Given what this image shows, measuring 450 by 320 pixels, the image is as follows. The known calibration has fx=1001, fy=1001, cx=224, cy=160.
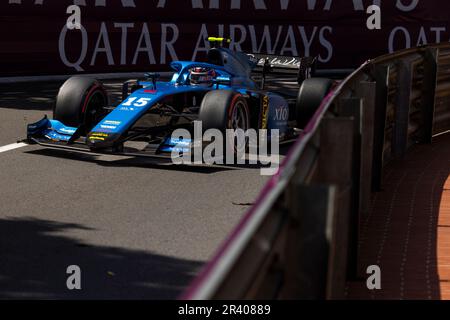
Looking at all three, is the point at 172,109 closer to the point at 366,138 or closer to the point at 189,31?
the point at 366,138

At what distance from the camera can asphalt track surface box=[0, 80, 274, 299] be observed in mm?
6020

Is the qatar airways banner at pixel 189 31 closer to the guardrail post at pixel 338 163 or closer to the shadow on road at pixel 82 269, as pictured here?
the shadow on road at pixel 82 269

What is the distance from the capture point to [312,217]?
359 cm

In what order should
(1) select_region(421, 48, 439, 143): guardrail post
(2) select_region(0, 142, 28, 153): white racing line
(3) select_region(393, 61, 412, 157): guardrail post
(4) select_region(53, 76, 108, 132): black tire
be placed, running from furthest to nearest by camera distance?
(1) select_region(421, 48, 439, 143): guardrail post → (2) select_region(0, 142, 28, 153): white racing line → (4) select_region(53, 76, 108, 132): black tire → (3) select_region(393, 61, 412, 157): guardrail post

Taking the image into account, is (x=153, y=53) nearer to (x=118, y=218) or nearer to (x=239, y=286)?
(x=118, y=218)

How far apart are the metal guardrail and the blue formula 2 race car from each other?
2145 mm

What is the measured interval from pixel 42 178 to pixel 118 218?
6.27 ft

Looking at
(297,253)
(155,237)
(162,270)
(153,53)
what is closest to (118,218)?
(155,237)

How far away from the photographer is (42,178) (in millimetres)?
9375

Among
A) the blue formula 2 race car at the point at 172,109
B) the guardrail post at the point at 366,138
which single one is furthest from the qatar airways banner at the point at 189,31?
the guardrail post at the point at 366,138

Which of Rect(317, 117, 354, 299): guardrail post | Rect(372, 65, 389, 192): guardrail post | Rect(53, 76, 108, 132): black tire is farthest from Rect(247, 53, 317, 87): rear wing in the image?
Rect(317, 117, 354, 299): guardrail post

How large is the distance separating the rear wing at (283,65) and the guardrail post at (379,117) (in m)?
4.21

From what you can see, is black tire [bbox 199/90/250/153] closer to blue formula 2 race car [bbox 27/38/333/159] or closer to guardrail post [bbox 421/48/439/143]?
blue formula 2 race car [bbox 27/38/333/159]

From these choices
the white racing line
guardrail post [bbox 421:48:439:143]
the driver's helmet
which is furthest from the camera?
guardrail post [bbox 421:48:439:143]
